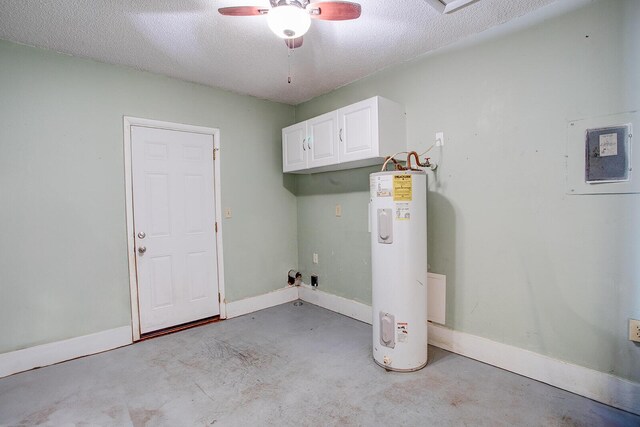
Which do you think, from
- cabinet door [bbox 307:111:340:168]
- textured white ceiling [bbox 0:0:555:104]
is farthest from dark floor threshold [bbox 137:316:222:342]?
textured white ceiling [bbox 0:0:555:104]

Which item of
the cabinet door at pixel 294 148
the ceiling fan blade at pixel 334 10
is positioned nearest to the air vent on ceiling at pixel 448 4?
the ceiling fan blade at pixel 334 10

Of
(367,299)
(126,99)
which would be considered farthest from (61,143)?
(367,299)

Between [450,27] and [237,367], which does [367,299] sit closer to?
[237,367]

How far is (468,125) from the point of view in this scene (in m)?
2.53

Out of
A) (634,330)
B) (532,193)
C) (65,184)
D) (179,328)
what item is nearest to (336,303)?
(179,328)

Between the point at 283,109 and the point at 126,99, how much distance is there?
1.79m

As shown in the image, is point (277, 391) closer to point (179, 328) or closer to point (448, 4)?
point (179, 328)

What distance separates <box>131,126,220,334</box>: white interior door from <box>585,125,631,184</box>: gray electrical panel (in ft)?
10.7

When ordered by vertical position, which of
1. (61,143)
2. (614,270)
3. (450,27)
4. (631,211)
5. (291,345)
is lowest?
(291,345)

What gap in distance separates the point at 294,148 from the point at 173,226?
1.55 metres

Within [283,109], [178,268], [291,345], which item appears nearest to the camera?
[291,345]

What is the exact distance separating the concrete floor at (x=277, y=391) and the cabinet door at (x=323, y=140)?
1777mm

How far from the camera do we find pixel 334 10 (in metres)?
1.75

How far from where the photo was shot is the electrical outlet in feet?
6.00
